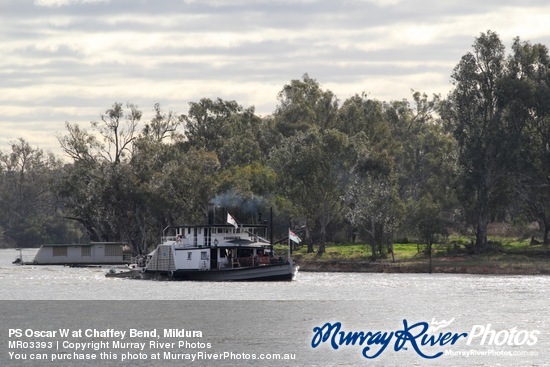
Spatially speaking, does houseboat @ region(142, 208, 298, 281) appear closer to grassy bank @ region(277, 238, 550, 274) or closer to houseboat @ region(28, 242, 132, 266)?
grassy bank @ region(277, 238, 550, 274)

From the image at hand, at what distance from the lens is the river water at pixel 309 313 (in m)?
53.1

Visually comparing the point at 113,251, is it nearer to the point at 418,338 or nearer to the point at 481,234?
the point at 481,234

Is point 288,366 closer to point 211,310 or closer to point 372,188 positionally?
point 211,310

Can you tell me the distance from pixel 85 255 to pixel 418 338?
82416mm

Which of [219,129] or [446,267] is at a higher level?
[219,129]

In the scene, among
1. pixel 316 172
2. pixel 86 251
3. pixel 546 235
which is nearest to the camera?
pixel 546 235

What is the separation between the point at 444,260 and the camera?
366 ft

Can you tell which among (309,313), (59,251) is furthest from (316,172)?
(309,313)

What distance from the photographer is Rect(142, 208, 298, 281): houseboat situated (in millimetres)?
94062

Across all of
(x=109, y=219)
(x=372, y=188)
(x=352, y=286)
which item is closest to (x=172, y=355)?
(x=352, y=286)

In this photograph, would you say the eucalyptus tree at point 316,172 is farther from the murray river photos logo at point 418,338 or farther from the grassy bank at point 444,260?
the murray river photos logo at point 418,338

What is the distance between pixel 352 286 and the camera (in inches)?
3570

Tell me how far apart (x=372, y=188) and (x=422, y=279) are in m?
23.0

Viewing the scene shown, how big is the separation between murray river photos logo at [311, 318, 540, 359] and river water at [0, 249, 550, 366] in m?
0.15
